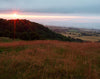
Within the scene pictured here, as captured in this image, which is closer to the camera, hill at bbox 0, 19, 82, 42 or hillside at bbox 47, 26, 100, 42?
hill at bbox 0, 19, 82, 42

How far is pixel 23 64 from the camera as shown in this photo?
4.04 m

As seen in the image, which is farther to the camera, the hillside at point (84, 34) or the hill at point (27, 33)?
the hillside at point (84, 34)

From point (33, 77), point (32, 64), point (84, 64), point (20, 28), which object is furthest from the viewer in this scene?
point (20, 28)

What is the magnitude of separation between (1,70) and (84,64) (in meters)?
2.88

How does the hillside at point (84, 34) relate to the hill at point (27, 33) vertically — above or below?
below

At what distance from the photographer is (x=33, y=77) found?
319 cm

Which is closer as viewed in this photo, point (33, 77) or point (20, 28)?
point (33, 77)

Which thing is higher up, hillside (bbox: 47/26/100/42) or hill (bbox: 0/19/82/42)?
hill (bbox: 0/19/82/42)

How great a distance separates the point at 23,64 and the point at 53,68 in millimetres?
1103

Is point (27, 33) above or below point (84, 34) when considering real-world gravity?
above

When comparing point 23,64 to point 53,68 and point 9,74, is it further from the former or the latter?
point 53,68

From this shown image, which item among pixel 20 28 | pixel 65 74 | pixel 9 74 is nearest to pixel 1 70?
pixel 9 74

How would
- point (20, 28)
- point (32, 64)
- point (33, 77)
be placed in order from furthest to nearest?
point (20, 28) → point (32, 64) → point (33, 77)

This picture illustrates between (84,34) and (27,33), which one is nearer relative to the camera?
(27,33)
